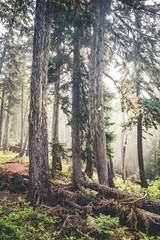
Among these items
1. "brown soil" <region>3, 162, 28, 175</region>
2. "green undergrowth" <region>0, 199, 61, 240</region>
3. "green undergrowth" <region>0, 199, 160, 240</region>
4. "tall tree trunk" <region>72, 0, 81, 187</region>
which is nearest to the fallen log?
"green undergrowth" <region>0, 199, 160, 240</region>

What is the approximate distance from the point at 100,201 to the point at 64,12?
8.58 m

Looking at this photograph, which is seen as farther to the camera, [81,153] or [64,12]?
[81,153]

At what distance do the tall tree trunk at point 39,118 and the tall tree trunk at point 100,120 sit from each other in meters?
2.16

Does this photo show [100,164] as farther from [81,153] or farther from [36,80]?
[36,80]

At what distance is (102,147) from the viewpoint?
17.9ft

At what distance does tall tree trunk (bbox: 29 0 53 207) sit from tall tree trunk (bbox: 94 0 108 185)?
2.16m

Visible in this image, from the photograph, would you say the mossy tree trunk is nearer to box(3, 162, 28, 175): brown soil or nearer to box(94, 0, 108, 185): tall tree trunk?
box(94, 0, 108, 185): tall tree trunk

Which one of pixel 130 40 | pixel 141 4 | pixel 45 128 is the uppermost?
pixel 141 4

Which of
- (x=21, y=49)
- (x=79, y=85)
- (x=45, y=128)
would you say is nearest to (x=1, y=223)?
(x=45, y=128)

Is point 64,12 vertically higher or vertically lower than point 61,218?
higher

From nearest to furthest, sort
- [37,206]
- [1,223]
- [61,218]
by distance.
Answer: [1,223], [61,218], [37,206]

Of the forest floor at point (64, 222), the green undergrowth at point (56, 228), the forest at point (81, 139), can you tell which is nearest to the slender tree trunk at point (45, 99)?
the forest at point (81, 139)

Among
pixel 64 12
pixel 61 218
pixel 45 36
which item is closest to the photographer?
pixel 61 218

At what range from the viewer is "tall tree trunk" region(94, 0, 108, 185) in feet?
17.6
